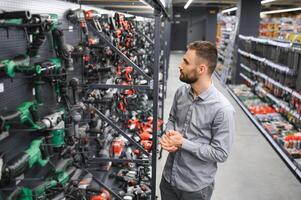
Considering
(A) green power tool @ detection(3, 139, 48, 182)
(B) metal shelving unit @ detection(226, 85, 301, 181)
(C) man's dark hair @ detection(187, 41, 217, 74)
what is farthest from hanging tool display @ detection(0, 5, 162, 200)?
(B) metal shelving unit @ detection(226, 85, 301, 181)

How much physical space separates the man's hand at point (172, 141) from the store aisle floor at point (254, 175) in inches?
82.3

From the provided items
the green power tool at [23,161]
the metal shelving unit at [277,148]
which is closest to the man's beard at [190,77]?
the green power tool at [23,161]

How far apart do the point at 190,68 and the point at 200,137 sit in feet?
1.55

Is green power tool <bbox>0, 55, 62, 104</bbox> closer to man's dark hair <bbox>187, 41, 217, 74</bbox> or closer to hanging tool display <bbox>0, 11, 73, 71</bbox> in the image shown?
hanging tool display <bbox>0, 11, 73, 71</bbox>

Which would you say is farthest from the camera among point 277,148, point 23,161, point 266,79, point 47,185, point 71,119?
point 266,79

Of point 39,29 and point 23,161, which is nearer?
point 23,161

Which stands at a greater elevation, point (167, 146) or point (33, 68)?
point (33, 68)

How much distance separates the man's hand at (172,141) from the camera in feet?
6.69

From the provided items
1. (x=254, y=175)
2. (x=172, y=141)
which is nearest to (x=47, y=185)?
(x=172, y=141)

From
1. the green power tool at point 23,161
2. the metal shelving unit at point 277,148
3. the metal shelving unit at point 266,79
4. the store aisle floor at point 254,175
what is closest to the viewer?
the green power tool at point 23,161

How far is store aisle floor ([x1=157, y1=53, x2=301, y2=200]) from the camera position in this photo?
400cm

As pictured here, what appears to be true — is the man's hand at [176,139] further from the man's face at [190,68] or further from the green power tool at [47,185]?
the green power tool at [47,185]

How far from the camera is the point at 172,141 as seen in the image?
2.05m

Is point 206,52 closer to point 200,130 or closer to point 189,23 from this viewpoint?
point 200,130
